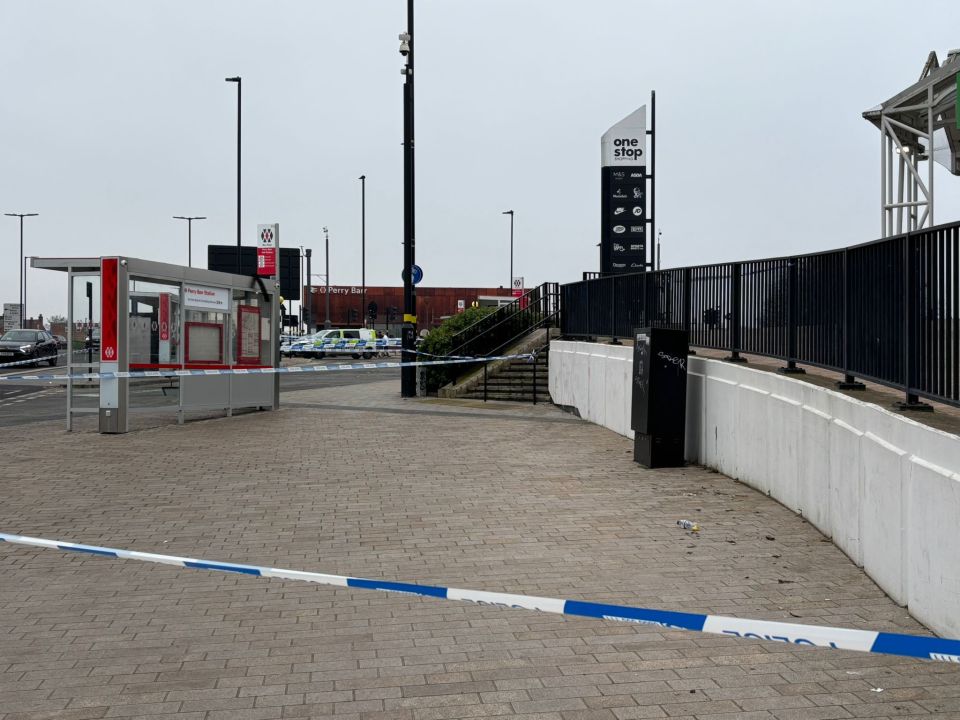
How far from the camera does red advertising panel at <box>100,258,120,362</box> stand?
1452 cm

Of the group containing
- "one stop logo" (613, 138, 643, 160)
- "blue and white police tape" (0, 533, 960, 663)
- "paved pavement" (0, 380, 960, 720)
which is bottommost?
"paved pavement" (0, 380, 960, 720)

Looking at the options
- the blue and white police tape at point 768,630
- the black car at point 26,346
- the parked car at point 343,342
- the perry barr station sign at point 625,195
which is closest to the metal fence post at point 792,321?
the blue and white police tape at point 768,630

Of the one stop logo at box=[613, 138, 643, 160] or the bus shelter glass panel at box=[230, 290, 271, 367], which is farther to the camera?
the one stop logo at box=[613, 138, 643, 160]

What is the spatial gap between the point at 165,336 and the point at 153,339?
25 centimetres

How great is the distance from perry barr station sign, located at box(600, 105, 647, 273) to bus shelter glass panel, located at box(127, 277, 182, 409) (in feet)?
52.9

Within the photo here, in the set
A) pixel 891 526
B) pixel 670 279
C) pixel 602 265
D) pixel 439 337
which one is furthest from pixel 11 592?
pixel 602 265

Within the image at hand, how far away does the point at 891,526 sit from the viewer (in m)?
5.78

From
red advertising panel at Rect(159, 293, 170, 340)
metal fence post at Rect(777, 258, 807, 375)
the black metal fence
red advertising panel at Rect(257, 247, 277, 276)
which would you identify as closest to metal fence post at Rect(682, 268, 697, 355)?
the black metal fence

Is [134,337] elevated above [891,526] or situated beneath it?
elevated above

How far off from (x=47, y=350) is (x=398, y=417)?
28.0m

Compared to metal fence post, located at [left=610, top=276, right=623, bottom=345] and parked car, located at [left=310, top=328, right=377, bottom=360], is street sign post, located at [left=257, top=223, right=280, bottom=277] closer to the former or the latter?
metal fence post, located at [left=610, top=276, right=623, bottom=345]

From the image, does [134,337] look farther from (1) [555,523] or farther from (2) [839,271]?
(2) [839,271]

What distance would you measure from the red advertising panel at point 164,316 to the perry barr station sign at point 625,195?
16205mm

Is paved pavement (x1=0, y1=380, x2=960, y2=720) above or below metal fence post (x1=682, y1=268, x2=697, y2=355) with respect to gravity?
below
